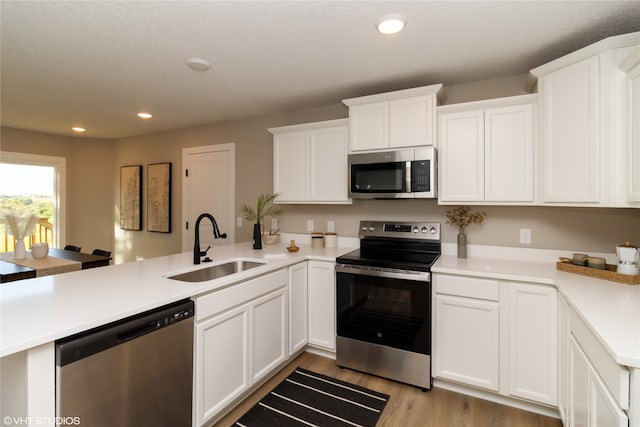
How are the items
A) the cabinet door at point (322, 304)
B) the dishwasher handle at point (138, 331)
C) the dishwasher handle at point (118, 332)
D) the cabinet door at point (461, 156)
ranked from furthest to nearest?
the cabinet door at point (322, 304)
the cabinet door at point (461, 156)
the dishwasher handle at point (138, 331)
the dishwasher handle at point (118, 332)

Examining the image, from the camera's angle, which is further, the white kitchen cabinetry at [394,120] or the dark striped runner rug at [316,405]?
the white kitchen cabinetry at [394,120]

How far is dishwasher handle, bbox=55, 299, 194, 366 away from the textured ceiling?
5.07 ft

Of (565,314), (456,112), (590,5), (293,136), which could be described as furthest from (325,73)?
(565,314)

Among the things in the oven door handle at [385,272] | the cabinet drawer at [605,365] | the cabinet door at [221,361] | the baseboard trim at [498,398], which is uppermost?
the oven door handle at [385,272]

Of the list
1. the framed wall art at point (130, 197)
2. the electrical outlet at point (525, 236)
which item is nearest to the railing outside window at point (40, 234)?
the framed wall art at point (130, 197)

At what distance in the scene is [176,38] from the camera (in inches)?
75.4

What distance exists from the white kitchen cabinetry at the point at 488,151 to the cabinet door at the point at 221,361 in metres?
1.76

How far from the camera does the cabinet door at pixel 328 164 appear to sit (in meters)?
2.85

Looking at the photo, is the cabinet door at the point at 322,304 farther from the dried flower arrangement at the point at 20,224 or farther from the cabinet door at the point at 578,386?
the dried flower arrangement at the point at 20,224

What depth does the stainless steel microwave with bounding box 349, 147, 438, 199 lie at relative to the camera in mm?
2381

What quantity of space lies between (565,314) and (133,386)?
221 centimetres

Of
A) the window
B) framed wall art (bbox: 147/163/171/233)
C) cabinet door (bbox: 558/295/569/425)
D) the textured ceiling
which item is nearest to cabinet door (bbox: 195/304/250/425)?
the textured ceiling

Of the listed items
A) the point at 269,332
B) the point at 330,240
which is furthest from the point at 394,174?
the point at 269,332

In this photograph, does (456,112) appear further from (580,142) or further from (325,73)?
(325,73)
